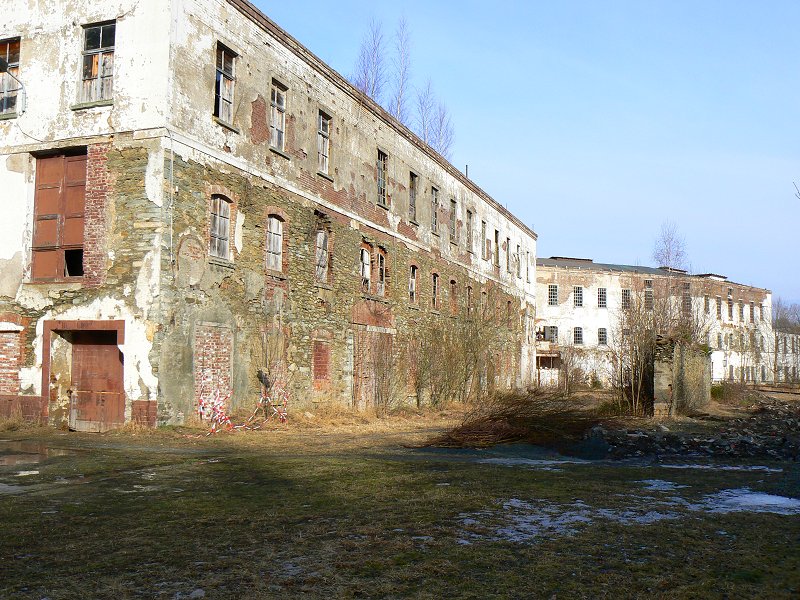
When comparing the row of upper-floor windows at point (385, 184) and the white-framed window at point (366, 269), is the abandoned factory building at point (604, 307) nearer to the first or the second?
the row of upper-floor windows at point (385, 184)

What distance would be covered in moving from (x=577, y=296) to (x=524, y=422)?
1673 inches

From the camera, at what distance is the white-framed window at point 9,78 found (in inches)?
597

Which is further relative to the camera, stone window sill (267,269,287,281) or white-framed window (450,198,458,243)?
white-framed window (450,198,458,243)

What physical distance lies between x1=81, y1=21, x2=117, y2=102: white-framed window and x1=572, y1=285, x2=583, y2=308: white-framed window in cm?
4384

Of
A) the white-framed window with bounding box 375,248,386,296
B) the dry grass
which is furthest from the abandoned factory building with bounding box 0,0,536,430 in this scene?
the dry grass

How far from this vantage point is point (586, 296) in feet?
176

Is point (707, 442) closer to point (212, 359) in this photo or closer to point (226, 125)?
point (212, 359)

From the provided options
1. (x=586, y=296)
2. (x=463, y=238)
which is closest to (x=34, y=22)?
(x=463, y=238)

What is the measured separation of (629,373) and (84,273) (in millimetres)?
12998

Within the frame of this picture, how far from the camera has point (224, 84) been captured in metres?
15.5

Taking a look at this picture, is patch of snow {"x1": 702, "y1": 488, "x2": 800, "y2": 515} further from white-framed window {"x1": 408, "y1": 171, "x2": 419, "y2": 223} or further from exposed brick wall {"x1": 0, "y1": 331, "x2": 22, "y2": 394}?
white-framed window {"x1": 408, "y1": 171, "x2": 419, "y2": 223}

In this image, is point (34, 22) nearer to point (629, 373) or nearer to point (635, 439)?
point (635, 439)

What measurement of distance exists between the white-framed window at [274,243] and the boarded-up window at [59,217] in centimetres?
408

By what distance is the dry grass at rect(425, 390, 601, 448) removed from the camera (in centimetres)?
1221
